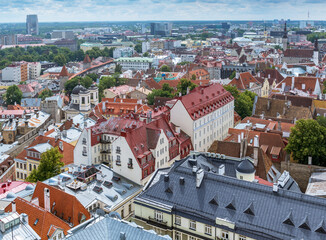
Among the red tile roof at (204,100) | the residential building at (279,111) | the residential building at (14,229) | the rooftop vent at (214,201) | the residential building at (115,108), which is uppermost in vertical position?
the red tile roof at (204,100)

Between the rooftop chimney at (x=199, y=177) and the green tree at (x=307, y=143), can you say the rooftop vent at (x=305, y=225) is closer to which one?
the rooftop chimney at (x=199, y=177)

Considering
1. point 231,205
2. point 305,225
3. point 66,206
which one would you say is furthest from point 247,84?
point 305,225

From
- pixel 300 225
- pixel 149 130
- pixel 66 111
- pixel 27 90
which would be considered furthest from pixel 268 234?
pixel 27 90

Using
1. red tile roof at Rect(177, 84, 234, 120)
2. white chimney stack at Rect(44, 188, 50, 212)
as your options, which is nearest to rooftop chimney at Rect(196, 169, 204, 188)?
white chimney stack at Rect(44, 188, 50, 212)

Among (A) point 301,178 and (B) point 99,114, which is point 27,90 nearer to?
(B) point 99,114

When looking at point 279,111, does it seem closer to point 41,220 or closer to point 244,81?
point 244,81

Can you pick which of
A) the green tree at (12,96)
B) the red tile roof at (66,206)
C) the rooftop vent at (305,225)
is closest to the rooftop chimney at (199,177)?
the rooftop vent at (305,225)
